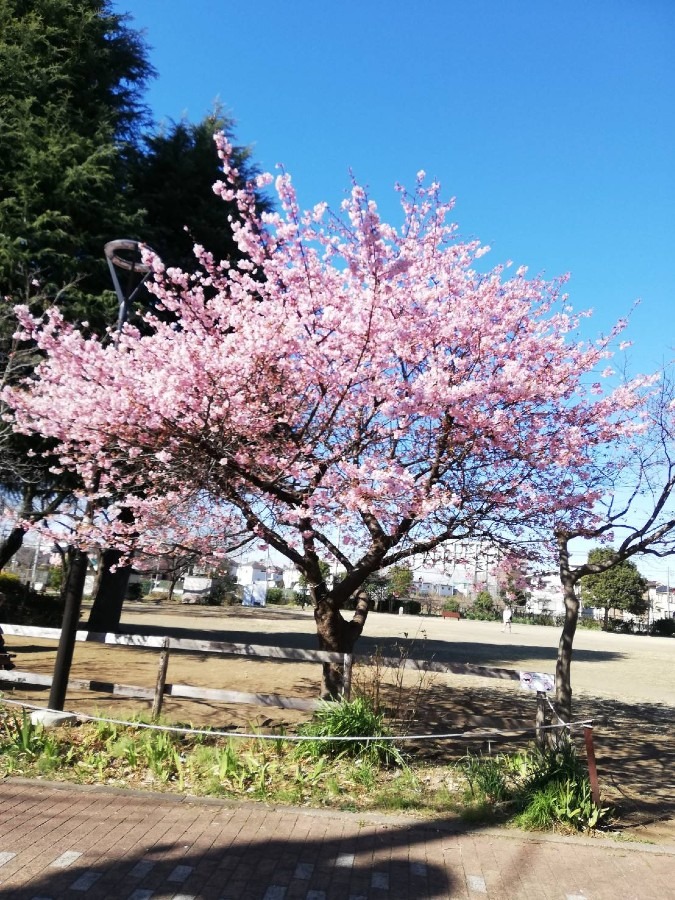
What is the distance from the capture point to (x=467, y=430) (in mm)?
6270

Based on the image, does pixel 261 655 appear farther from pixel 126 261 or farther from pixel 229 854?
pixel 126 261

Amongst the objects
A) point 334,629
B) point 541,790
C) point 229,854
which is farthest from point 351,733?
point 229,854

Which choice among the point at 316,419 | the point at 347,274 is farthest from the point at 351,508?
the point at 347,274

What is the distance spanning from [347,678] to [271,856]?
2317 mm

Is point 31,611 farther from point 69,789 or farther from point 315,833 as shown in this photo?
point 315,833

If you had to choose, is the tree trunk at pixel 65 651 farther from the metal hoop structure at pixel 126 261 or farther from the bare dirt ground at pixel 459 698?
the metal hoop structure at pixel 126 261

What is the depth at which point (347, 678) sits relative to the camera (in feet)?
20.4

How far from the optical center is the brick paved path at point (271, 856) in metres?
3.55

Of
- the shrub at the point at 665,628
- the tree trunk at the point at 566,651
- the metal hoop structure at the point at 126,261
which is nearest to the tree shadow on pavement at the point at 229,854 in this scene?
the tree trunk at the point at 566,651

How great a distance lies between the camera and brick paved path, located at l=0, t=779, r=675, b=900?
355cm

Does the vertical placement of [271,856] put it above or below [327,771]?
below

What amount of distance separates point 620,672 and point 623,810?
14.0m

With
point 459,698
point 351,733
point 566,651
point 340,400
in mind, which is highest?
point 340,400

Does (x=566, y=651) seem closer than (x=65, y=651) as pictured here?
No
